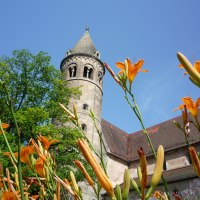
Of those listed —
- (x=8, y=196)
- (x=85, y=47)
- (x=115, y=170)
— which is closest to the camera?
(x=8, y=196)

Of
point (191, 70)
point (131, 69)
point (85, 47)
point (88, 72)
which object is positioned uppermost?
point (85, 47)

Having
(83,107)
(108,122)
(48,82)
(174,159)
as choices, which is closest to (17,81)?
(48,82)

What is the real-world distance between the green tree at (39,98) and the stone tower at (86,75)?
193 centimetres

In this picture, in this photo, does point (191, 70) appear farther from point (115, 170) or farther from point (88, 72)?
point (88, 72)

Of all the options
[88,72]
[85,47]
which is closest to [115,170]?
[88,72]

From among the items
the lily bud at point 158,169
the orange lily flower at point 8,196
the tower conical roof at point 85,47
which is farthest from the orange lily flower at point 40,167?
the tower conical roof at point 85,47

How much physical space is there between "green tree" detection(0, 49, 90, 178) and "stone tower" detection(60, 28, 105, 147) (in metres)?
1.93

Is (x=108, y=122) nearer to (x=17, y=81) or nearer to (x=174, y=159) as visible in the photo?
(x=174, y=159)

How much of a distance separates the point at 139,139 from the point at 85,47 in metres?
9.22

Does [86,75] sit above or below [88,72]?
below

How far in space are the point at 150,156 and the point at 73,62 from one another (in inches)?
371

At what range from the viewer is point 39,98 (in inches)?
609

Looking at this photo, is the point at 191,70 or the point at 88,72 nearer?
the point at 191,70

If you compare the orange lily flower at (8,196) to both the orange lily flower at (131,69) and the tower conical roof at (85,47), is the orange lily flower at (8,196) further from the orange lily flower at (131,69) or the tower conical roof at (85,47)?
the tower conical roof at (85,47)
